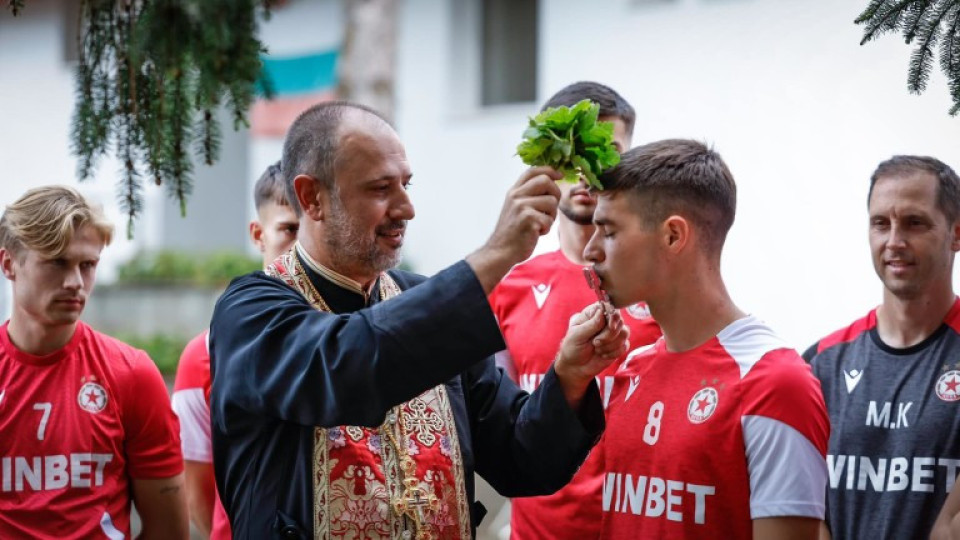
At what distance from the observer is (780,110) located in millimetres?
9211

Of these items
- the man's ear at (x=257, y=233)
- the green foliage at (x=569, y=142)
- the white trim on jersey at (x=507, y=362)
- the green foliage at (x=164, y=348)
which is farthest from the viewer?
the green foliage at (x=164, y=348)

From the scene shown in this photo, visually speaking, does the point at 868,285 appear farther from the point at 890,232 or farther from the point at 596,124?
the point at 596,124

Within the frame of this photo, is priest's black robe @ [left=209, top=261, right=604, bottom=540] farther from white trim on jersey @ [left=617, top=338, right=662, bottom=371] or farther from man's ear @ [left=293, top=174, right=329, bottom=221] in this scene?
white trim on jersey @ [left=617, top=338, right=662, bottom=371]

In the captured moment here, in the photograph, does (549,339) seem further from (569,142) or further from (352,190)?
(569,142)

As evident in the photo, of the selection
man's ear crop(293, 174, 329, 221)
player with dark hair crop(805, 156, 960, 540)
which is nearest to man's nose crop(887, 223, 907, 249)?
player with dark hair crop(805, 156, 960, 540)

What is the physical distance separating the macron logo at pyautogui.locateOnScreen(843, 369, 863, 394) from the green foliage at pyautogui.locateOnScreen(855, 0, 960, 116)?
4.62 ft

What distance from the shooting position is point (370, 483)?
10.4 ft

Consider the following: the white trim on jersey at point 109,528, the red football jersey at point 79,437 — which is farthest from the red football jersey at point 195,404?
the white trim on jersey at point 109,528

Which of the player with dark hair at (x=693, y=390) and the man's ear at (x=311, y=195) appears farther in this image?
the man's ear at (x=311, y=195)

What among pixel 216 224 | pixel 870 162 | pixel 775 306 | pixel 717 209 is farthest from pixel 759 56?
pixel 216 224

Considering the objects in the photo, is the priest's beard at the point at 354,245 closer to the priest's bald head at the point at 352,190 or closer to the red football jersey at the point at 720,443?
the priest's bald head at the point at 352,190

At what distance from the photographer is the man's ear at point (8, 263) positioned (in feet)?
14.6

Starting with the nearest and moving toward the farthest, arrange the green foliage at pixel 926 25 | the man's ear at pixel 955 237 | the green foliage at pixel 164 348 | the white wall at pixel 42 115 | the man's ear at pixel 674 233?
1. the green foliage at pixel 926 25
2. the man's ear at pixel 674 233
3. the man's ear at pixel 955 237
4. the green foliage at pixel 164 348
5. the white wall at pixel 42 115

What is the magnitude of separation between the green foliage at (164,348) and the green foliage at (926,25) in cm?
1238
